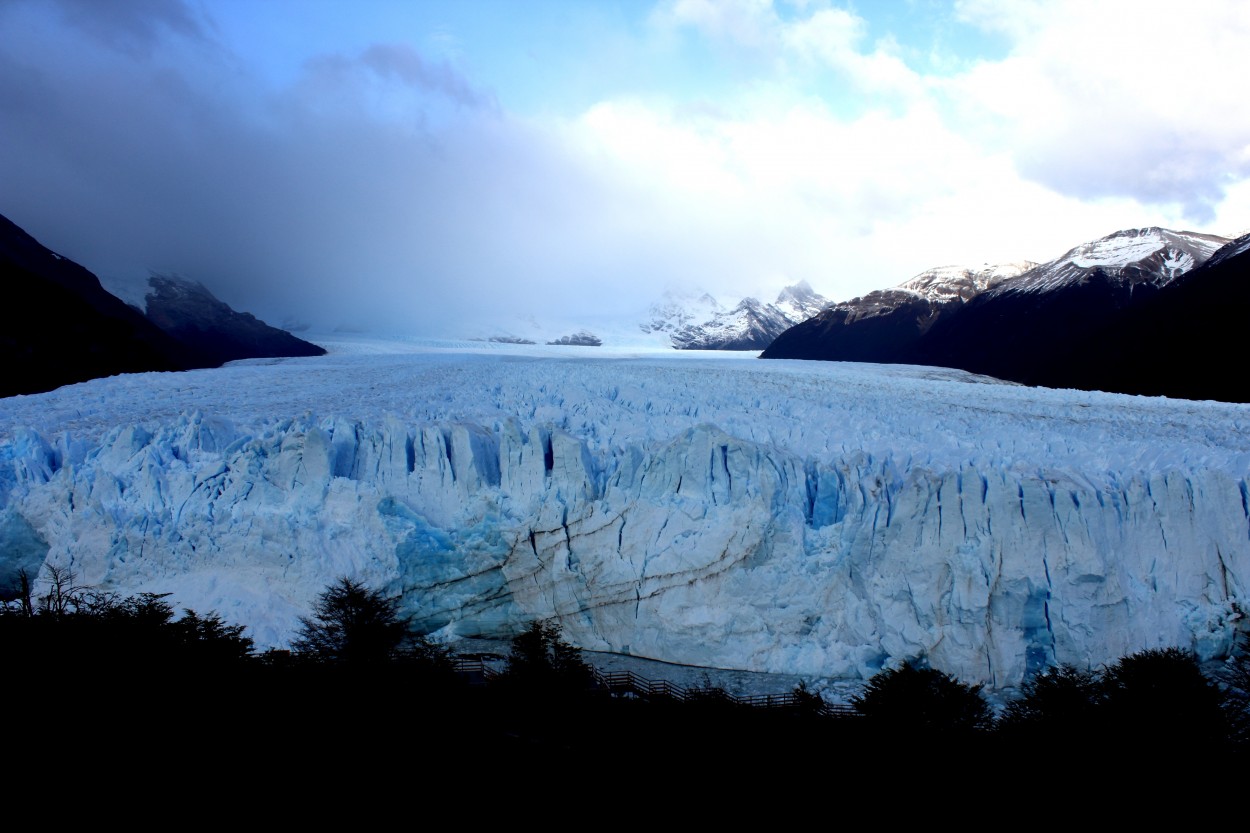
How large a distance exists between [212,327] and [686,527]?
41466 mm

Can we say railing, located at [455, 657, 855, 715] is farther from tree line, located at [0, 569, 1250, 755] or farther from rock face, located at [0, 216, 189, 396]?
rock face, located at [0, 216, 189, 396]

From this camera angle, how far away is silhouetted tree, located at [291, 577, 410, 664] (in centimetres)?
916

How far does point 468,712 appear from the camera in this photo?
8.05 metres

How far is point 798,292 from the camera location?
403ft

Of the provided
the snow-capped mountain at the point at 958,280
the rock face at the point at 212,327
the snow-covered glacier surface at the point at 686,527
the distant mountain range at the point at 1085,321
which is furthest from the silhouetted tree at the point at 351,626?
the snow-capped mountain at the point at 958,280

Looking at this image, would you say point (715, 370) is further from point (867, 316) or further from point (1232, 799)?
point (867, 316)

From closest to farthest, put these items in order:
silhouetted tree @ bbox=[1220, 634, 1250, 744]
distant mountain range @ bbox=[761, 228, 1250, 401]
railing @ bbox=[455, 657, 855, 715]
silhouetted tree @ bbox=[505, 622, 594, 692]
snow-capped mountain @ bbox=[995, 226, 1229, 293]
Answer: silhouetted tree @ bbox=[1220, 634, 1250, 744]
railing @ bbox=[455, 657, 855, 715]
silhouetted tree @ bbox=[505, 622, 594, 692]
distant mountain range @ bbox=[761, 228, 1250, 401]
snow-capped mountain @ bbox=[995, 226, 1229, 293]

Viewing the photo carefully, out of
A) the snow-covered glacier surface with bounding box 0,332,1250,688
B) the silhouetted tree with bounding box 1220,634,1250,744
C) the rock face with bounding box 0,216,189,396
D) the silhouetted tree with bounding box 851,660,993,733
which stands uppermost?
the rock face with bounding box 0,216,189,396

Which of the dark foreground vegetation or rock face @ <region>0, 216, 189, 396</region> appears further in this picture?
rock face @ <region>0, 216, 189, 396</region>

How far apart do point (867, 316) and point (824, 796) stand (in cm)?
4054

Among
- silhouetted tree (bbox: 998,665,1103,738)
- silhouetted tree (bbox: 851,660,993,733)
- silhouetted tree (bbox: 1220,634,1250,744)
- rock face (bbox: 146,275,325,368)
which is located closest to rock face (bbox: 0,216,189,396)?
rock face (bbox: 146,275,325,368)

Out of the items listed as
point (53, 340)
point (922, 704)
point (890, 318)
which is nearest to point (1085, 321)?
point (890, 318)

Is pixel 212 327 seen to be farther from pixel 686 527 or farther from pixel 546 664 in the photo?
pixel 686 527

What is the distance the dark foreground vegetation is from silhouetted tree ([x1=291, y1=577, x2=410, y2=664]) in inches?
1.7
